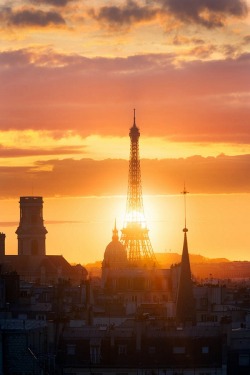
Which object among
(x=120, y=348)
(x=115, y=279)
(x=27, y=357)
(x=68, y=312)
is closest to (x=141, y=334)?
(x=120, y=348)

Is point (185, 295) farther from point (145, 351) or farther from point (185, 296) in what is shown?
point (145, 351)

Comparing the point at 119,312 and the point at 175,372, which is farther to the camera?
the point at 119,312

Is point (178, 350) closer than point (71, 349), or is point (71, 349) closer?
point (178, 350)

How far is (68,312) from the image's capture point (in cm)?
12912

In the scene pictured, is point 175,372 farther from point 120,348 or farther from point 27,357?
point 27,357

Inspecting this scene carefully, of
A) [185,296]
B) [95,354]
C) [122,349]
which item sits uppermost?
[185,296]

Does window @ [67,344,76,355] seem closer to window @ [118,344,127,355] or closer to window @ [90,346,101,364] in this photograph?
window @ [90,346,101,364]

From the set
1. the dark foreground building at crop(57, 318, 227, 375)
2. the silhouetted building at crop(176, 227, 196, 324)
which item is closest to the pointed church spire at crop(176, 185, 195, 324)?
the silhouetted building at crop(176, 227, 196, 324)

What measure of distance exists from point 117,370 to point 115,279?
83753 millimetres

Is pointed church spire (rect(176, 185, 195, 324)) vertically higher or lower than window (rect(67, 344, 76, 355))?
higher

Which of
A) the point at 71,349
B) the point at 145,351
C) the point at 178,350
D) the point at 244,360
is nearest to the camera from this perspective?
the point at 178,350

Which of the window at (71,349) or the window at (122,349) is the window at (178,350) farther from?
the window at (71,349)

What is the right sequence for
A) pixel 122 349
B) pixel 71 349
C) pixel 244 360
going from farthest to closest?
1. pixel 71 349
2. pixel 122 349
3. pixel 244 360

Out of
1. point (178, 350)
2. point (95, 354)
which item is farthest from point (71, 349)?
point (178, 350)
